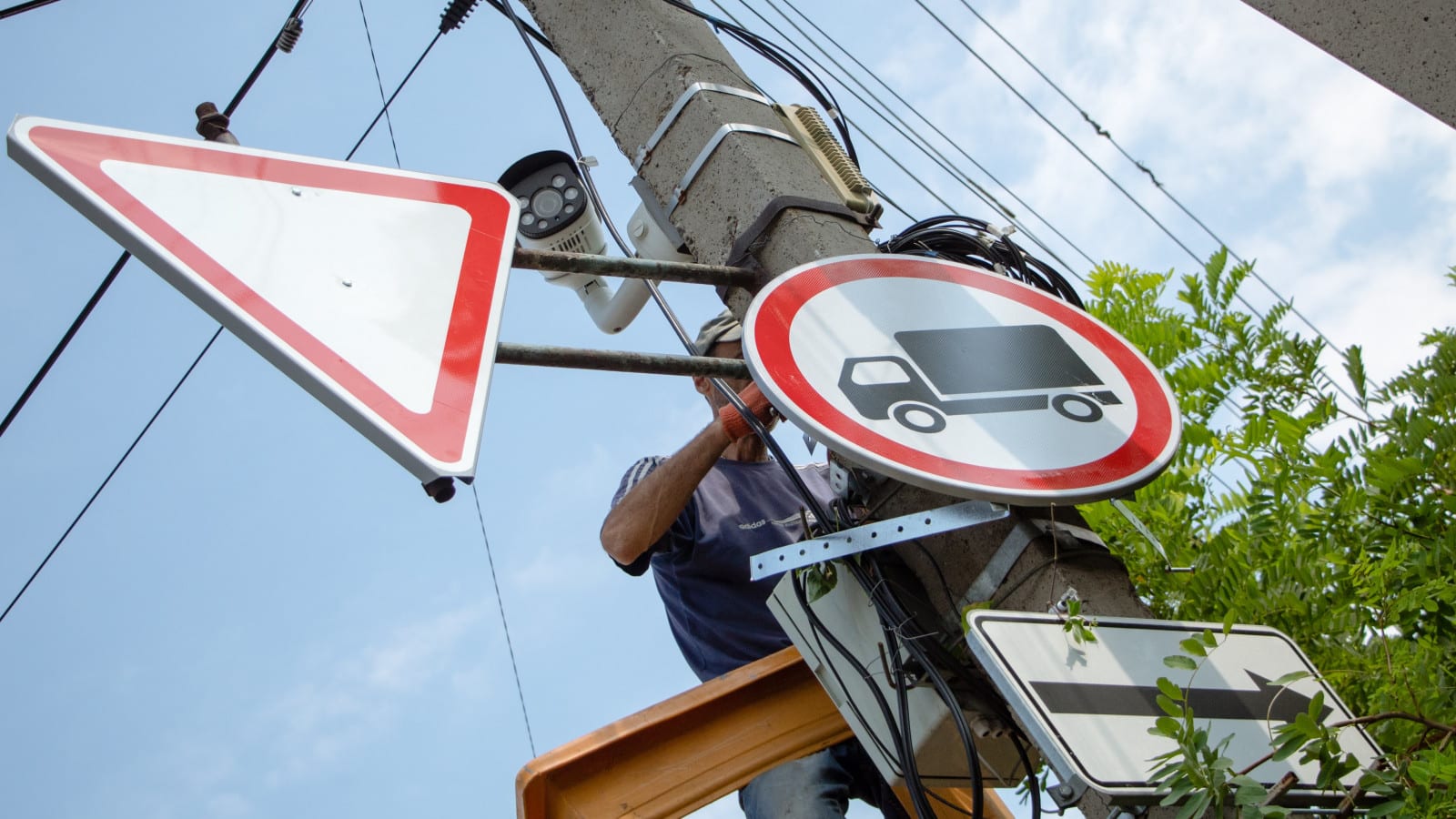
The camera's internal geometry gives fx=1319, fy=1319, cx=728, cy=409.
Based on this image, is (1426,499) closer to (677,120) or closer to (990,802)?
(990,802)

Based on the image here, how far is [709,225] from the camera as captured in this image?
3.43 meters

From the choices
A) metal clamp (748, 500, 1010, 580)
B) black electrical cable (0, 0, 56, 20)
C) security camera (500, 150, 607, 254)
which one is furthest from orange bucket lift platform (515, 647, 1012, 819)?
black electrical cable (0, 0, 56, 20)

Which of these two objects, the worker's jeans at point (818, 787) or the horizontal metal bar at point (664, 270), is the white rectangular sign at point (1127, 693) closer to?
the horizontal metal bar at point (664, 270)

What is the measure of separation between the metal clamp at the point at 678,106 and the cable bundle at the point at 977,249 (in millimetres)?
559

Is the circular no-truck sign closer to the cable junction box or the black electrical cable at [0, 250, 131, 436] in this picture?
the cable junction box

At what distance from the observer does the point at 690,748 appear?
3.65 meters

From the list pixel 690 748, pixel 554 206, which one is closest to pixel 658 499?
pixel 690 748

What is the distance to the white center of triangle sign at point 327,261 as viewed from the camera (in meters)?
2.15

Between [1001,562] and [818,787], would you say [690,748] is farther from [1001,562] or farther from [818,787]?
[1001,562]

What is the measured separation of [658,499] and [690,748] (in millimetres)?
694

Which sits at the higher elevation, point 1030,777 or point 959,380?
point 959,380

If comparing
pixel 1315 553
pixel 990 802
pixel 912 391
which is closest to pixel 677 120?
pixel 912 391

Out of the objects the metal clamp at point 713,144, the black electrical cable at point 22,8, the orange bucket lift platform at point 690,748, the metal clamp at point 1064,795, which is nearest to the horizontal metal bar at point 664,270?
the metal clamp at point 713,144

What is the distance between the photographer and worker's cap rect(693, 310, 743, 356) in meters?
4.22
